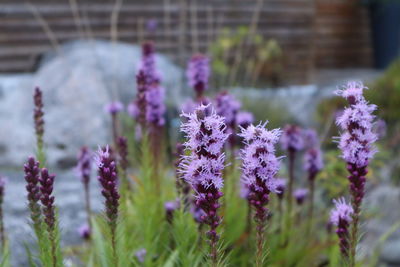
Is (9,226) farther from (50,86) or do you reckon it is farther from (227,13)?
(227,13)

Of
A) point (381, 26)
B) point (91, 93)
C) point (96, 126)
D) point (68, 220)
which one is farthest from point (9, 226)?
point (381, 26)

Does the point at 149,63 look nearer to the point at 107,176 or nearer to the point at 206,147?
the point at 107,176

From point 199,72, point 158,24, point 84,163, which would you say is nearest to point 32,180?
point 84,163

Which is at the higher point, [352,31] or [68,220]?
[352,31]

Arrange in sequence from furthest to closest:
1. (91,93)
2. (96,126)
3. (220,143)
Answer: (91,93) < (96,126) < (220,143)

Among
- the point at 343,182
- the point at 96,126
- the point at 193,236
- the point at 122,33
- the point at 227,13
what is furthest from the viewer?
the point at 227,13

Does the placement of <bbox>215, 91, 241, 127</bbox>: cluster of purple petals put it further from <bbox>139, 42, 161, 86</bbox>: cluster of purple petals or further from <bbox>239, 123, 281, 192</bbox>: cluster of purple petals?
<bbox>239, 123, 281, 192</bbox>: cluster of purple petals

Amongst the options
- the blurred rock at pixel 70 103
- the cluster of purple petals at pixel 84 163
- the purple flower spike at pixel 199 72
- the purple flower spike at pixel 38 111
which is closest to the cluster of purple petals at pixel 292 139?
the purple flower spike at pixel 199 72
